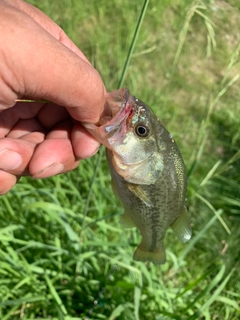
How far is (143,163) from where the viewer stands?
4.19 feet

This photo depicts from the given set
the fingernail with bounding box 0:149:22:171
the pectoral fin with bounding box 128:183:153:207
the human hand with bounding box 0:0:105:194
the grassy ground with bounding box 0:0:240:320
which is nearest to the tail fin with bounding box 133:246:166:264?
the grassy ground with bounding box 0:0:240:320

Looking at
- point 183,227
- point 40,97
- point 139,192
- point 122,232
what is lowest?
point 122,232

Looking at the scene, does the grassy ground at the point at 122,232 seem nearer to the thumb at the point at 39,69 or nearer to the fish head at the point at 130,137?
the fish head at the point at 130,137

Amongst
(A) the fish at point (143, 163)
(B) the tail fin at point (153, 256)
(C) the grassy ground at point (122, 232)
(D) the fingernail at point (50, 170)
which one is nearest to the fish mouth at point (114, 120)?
(A) the fish at point (143, 163)

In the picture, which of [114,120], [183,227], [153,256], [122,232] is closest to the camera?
[114,120]

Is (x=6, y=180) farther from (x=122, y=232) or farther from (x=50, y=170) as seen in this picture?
(x=122, y=232)

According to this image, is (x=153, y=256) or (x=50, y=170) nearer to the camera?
(x=50, y=170)

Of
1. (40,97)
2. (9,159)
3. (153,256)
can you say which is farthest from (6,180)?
(153,256)

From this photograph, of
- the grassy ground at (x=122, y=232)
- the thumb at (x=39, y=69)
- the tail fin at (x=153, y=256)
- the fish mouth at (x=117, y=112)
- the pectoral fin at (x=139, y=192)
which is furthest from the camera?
the grassy ground at (x=122, y=232)

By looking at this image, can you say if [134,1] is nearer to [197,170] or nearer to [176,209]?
[197,170]

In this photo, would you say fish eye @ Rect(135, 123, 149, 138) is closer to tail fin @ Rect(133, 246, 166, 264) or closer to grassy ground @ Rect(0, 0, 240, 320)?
grassy ground @ Rect(0, 0, 240, 320)

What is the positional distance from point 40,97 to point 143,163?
1.23 ft

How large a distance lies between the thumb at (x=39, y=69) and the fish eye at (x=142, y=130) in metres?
0.18

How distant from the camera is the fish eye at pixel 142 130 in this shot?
4.09 feet
